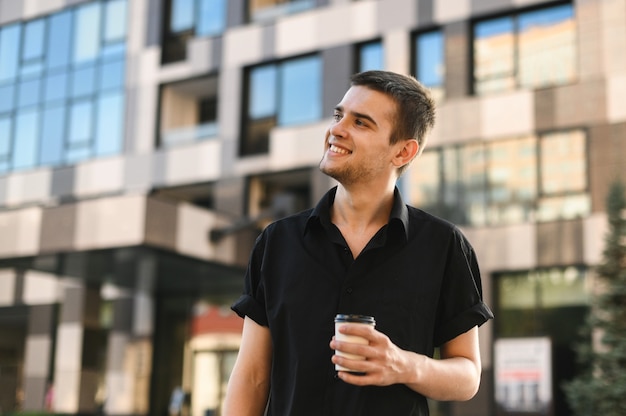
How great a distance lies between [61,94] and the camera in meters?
31.8

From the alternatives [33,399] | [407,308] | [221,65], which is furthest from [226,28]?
[407,308]

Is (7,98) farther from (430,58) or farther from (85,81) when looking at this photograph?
(430,58)

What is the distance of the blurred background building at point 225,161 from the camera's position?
22.5 m

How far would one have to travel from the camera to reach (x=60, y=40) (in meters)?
32.5

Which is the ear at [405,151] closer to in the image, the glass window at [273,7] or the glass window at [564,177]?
the glass window at [564,177]

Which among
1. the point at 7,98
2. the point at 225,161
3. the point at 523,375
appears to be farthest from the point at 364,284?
the point at 7,98

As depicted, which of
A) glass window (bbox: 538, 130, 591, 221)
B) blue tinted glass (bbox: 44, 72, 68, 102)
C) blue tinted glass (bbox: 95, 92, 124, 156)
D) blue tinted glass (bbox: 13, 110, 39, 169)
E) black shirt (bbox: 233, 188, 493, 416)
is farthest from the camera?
blue tinted glass (bbox: 13, 110, 39, 169)

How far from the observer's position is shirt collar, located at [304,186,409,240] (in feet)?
9.41

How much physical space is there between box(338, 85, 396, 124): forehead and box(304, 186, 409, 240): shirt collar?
10.2 inches

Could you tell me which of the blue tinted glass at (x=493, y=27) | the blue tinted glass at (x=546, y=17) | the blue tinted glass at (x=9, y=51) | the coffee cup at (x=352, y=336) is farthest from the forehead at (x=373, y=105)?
the blue tinted glass at (x=9, y=51)

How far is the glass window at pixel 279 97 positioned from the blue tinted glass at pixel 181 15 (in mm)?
3253

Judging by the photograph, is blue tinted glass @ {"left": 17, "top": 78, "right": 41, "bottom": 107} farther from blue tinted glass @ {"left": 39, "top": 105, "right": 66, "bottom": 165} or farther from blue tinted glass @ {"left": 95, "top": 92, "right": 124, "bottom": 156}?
blue tinted glass @ {"left": 95, "top": 92, "right": 124, "bottom": 156}

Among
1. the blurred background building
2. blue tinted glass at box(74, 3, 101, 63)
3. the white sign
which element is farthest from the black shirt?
blue tinted glass at box(74, 3, 101, 63)

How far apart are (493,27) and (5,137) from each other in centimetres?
1780
